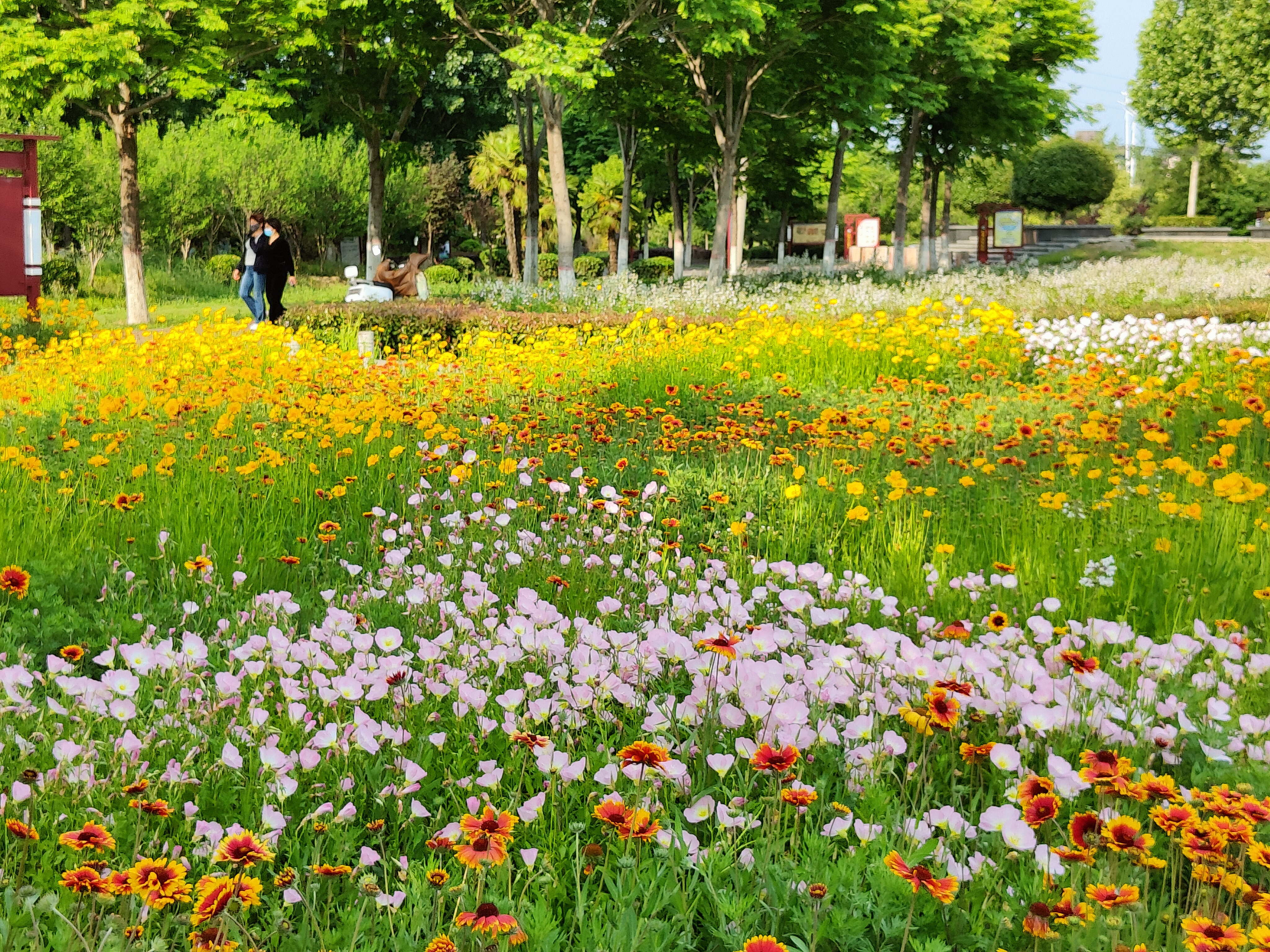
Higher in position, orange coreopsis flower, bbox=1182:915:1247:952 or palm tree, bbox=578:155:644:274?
palm tree, bbox=578:155:644:274

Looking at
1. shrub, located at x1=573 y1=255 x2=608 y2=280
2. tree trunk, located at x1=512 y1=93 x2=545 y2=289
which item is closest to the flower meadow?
tree trunk, located at x1=512 y1=93 x2=545 y2=289

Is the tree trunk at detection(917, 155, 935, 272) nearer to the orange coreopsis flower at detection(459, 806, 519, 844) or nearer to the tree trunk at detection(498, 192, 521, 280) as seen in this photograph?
the tree trunk at detection(498, 192, 521, 280)

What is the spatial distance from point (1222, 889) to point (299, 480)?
4.57 metres

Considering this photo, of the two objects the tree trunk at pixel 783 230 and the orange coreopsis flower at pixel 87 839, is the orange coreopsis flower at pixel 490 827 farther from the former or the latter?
the tree trunk at pixel 783 230

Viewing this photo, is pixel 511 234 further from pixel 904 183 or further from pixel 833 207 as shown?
pixel 904 183

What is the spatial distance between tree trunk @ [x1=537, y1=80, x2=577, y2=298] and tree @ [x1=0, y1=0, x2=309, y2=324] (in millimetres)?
4416

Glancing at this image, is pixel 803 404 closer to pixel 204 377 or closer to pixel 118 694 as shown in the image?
pixel 204 377

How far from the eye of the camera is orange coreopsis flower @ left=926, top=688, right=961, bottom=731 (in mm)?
2152

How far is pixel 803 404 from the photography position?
8.62 m

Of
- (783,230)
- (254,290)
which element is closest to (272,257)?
(254,290)

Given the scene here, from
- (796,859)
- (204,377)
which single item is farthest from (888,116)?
(796,859)

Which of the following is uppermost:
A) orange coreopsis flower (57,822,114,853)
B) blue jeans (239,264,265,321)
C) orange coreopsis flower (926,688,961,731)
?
blue jeans (239,264,265,321)

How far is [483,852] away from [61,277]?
27953mm

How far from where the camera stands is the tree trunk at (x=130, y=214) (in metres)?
18.0
